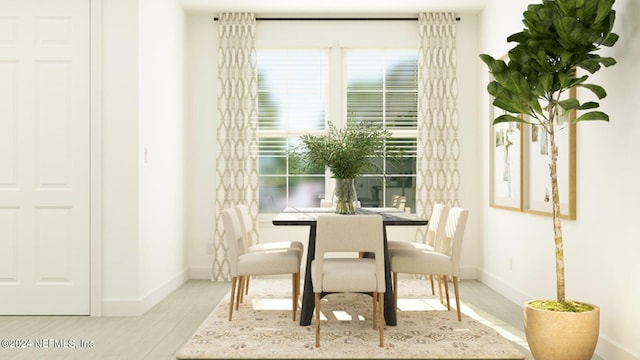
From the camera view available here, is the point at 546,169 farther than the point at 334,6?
No

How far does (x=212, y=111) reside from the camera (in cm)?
664

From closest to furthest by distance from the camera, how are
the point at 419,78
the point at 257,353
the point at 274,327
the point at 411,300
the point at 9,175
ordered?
1. the point at 257,353
2. the point at 274,327
3. the point at 9,175
4. the point at 411,300
5. the point at 419,78

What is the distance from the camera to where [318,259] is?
375cm

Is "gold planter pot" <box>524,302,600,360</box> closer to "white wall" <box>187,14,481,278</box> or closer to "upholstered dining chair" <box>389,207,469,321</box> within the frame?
"upholstered dining chair" <box>389,207,469,321</box>

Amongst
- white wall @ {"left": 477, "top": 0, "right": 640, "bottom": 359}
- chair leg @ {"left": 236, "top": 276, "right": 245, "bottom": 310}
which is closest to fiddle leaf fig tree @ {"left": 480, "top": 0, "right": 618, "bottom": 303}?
white wall @ {"left": 477, "top": 0, "right": 640, "bottom": 359}

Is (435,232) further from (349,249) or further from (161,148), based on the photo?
(161,148)

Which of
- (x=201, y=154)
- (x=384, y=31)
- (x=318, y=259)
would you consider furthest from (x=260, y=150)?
(x=318, y=259)

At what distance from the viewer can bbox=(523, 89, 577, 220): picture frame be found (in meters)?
→ 4.06

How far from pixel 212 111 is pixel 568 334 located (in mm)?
4674

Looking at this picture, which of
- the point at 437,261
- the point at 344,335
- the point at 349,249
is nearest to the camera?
the point at 349,249

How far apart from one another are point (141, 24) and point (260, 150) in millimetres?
2320

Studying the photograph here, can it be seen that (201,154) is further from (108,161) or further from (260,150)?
(108,161)

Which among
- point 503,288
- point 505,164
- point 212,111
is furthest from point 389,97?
point 503,288

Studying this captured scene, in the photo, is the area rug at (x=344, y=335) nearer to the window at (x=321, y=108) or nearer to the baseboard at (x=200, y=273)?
the baseboard at (x=200, y=273)
